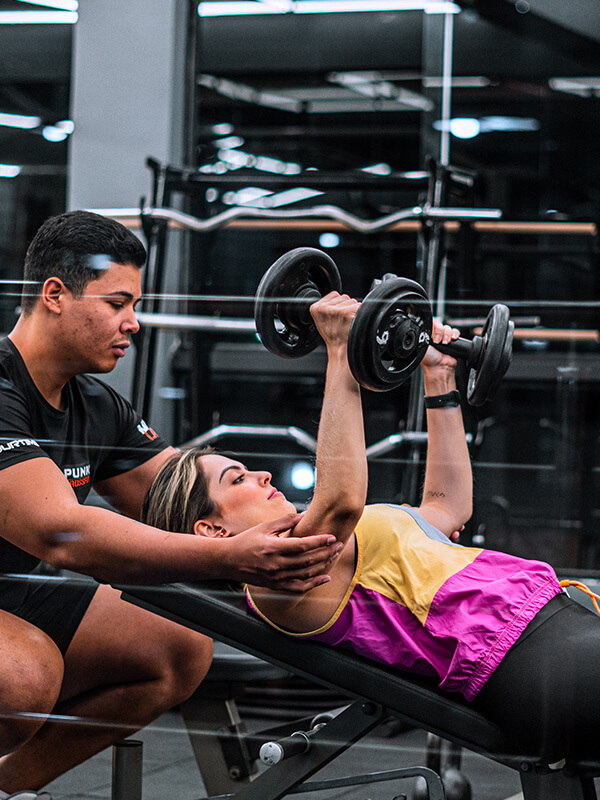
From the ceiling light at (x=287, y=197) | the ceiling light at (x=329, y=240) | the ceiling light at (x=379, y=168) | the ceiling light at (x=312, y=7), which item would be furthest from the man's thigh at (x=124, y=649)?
the ceiling light at (x=379, y=168)

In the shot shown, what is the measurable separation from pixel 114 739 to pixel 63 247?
32.4 inches

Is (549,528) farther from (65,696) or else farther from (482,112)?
(482,112)

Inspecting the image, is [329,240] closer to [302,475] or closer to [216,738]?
[302,475]

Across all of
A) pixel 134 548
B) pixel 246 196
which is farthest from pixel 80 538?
pixel 246 196

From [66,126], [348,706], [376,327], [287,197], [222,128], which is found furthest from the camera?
[222,128]

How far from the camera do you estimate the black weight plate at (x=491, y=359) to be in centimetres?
Result: 140

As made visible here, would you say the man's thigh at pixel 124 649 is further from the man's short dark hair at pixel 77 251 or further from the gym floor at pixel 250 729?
the man's short dark hair at pixel 77 251

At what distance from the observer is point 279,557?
3.99ft

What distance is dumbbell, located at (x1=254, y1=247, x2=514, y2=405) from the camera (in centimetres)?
118

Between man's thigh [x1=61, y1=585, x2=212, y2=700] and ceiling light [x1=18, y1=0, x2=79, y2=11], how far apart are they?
1234 mm

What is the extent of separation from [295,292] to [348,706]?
2.00 feet

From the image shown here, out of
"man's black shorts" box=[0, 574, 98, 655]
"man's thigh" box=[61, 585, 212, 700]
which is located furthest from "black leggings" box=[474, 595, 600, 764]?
"man's black shorts" box=[0, 574, 98, 655]

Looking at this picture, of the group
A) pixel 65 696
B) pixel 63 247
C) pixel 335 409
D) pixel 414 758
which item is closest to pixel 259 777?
pixel 414 758

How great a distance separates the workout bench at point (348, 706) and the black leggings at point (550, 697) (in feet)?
0.07
